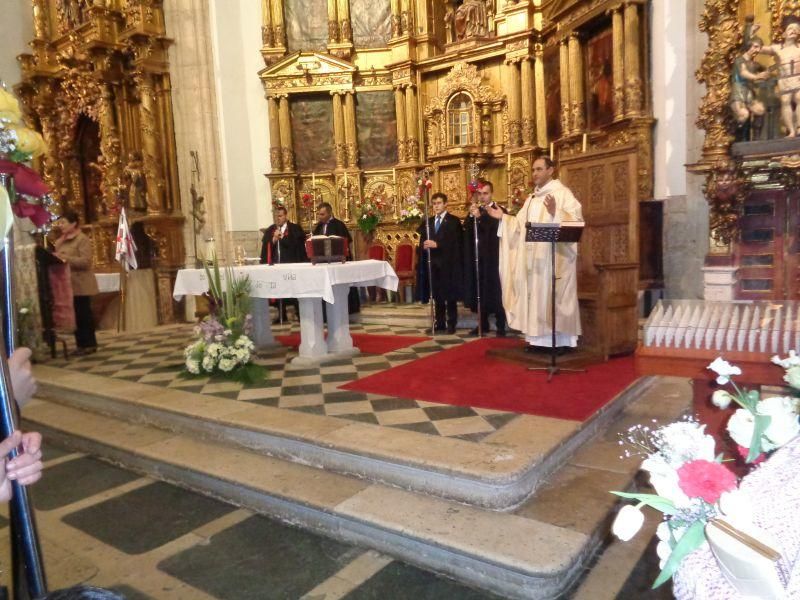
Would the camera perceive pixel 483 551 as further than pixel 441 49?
No

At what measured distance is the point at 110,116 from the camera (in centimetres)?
1076

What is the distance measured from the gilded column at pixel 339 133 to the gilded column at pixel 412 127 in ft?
4.08

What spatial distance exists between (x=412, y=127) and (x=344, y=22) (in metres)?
2.36

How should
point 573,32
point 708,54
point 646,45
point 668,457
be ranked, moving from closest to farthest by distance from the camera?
point 668,457 → point 708,54 → point 646,45 → point 573,32

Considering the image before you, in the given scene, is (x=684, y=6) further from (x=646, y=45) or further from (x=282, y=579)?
(x=282, y=579)

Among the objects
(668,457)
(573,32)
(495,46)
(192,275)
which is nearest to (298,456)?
(668,457)

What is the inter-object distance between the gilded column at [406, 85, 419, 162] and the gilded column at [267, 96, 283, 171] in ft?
7.94

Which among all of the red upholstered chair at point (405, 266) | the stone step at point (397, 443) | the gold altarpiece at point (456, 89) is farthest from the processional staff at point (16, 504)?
the red upholstered chair at point (405, 266)

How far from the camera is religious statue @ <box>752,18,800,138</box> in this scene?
5246 mm

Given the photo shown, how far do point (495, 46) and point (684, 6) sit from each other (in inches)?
145

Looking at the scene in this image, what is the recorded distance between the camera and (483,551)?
93.9 inches

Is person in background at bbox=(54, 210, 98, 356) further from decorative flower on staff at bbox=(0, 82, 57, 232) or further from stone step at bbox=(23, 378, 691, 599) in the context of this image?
decorative flower on staff at bbox=(0, 82, 57, 232)

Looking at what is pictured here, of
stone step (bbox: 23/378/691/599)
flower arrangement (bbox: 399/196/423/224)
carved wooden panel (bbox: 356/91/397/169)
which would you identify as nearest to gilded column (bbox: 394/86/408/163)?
carved wooden panel (bbox: 356/91/397/169)

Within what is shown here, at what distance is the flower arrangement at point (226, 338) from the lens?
5.36m
